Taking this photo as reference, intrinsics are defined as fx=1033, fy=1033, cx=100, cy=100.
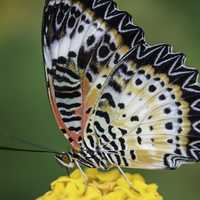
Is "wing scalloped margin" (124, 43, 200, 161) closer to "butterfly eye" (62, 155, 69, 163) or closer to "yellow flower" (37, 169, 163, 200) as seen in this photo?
"yellow flower" (37, 169, 163, 200)

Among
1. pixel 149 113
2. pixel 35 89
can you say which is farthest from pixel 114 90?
pixel 35 89

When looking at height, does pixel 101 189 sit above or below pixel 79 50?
below

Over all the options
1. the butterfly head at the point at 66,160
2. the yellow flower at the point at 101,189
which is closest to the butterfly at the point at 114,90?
the butterfly head at the point at 66,160

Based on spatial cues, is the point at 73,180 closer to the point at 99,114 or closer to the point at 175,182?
the point at 99,114

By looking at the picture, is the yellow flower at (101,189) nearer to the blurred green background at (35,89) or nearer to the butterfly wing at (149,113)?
the butterfly wing at (149,113)

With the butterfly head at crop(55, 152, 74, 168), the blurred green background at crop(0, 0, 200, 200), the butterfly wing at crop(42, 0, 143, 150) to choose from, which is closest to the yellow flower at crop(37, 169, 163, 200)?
the butterfly head at crop(55, 152, 74, 168)

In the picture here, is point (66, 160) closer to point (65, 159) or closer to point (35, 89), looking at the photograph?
point (65, 159)
